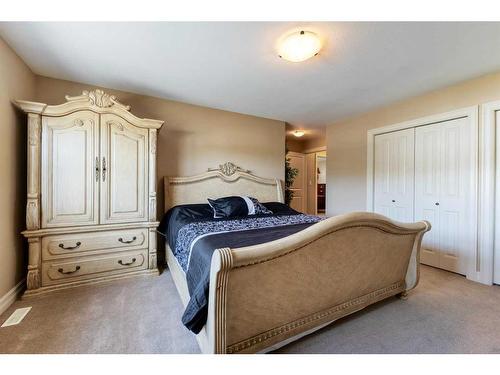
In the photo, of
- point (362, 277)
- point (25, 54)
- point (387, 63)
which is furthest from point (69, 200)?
point (387, 63)

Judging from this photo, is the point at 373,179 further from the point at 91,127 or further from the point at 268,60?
the point at 91,127

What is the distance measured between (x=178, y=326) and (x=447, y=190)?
11.1ft

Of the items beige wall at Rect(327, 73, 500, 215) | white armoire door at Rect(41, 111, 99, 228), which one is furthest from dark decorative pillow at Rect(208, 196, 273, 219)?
beige wall at Rect(327, 73, 500, 215)

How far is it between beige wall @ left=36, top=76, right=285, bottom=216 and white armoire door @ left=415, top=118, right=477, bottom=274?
2132mm

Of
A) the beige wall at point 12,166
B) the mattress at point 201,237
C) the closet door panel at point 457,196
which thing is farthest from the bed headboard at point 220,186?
the closet door panel at point 457,196

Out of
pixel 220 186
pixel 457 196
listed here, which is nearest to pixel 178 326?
pixel 220 186

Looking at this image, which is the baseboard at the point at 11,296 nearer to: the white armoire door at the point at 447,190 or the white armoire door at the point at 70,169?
the white armoire door at the point at 70,169

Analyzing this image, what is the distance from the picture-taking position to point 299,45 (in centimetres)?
176

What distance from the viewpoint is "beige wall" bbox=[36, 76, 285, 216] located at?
2916 mm

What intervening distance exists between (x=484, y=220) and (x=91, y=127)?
439cm

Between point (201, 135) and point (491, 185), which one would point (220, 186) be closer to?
point (201, 135)

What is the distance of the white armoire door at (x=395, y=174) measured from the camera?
317cm

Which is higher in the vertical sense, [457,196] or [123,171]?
[123,171]

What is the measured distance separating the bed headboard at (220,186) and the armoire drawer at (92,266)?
0.77 m
